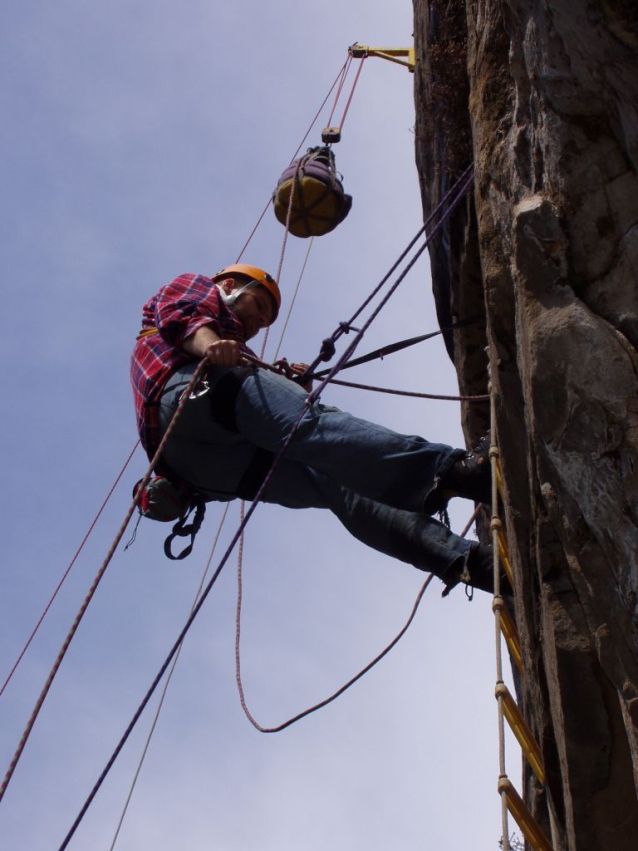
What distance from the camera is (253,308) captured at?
17.2ft

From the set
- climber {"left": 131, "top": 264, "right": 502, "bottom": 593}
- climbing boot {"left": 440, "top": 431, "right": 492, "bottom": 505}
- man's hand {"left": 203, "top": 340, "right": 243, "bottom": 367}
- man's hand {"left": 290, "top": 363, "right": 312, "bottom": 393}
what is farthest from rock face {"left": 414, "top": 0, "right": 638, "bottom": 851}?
man's hand {"left": 290, "top": 363, "right": 312, "bottom": 393}

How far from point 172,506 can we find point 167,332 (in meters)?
0.84

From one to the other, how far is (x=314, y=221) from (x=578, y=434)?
5.16 m

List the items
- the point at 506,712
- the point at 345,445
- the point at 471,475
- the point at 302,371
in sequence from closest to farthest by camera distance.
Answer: the point at 506,712, the point at 471,475, the point at 345,445, the point at 302,371

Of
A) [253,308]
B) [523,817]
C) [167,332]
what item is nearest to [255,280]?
[253,308]

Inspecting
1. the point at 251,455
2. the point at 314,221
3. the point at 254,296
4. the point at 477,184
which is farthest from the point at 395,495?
the point at 314,221

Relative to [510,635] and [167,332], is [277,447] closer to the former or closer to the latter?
[167,332]

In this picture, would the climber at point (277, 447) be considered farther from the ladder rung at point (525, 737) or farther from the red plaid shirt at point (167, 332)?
the ladder rung at point (525, 737)

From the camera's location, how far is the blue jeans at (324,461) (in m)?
4.12

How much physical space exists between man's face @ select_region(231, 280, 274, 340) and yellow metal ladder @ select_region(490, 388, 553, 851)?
1.72 meters

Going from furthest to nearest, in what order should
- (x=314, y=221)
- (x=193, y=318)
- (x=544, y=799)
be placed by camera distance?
(x=314, y=221) → (x=193, y=318) → (x=544, y=799)

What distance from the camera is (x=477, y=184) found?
12.5ft

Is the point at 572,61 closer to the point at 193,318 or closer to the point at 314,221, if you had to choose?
the point at 193,318

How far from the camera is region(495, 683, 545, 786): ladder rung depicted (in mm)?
3586
